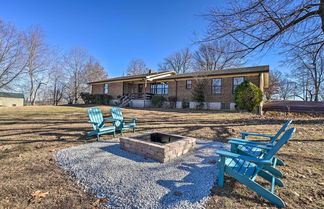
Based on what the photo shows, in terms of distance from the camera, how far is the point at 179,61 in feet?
128

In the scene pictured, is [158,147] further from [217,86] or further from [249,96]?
[217,86]

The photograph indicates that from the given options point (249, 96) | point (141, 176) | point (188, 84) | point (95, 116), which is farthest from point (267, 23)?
point (188, 84)

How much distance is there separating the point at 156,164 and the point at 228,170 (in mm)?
1491

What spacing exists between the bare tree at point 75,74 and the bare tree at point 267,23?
30008 mm

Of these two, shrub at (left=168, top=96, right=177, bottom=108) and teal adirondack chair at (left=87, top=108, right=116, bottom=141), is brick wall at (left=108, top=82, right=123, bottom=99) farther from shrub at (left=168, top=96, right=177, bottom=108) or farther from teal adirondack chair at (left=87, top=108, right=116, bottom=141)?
teal adirondack chair at (left=87, top=108, right=116, bottom=141)

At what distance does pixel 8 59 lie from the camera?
63.5 ft

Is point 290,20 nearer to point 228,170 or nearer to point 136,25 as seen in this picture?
point 228,170

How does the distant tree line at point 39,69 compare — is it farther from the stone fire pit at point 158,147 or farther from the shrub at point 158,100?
the stone fire pit at point 158,147

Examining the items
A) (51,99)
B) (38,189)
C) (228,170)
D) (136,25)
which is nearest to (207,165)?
(228,170)

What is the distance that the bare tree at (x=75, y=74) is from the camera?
94.5 feet

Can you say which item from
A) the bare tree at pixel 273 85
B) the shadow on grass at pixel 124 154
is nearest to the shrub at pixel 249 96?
the shadow on grass at pixel 124 154

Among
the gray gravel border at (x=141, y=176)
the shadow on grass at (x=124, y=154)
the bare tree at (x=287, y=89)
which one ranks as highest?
the bare tree at (x=287, y=89)

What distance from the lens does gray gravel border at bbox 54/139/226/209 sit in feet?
6.72

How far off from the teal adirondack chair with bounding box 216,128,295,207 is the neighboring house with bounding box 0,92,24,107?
130ft
